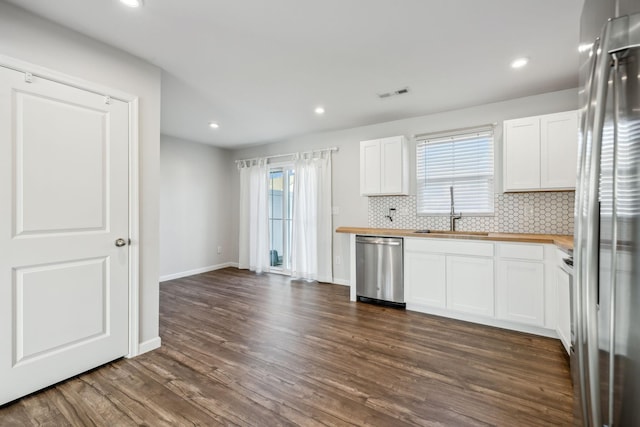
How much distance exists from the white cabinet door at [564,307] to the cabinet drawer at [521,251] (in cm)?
22

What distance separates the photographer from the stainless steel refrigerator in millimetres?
652

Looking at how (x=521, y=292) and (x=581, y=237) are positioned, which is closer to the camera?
(x=581, y=237)

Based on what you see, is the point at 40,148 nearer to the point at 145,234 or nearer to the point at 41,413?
the point at 145,234

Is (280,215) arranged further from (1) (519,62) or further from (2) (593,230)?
(2) (593,230)

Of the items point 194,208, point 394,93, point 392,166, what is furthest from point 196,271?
point 394,93

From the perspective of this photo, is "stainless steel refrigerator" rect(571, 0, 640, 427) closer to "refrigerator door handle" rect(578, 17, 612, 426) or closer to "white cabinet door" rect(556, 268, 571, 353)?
"refrigerator door handle" rect(578, 17, 612, 426)

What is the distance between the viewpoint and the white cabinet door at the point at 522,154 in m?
3.08

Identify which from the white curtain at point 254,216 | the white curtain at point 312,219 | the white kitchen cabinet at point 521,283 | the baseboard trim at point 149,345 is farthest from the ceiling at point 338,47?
the baseboard trim at point 149,345

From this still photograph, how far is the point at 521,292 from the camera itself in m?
2.88

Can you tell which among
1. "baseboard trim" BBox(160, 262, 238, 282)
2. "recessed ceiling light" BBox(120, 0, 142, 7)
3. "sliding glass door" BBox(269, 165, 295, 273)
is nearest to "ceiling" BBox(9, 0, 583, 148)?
"recessed ceiling light" BBox(120, 0, 142, 7)

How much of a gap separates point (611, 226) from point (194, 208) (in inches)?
225

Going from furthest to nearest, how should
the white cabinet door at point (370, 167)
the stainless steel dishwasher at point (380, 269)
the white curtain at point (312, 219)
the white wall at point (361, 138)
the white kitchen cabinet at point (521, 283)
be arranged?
the white curtain at point (312, 219) < the white cabinet door at point (370, 167) < the stainless steel dishwasher at point (380, 269) < the white wall at point (361, 138) < the white kitchen cabinet at point (521, 283)

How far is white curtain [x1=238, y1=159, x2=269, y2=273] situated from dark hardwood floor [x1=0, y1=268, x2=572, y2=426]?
235 cm

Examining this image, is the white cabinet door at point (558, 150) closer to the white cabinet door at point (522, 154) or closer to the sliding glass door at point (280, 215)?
the white cabinet door at point (522, 154)
